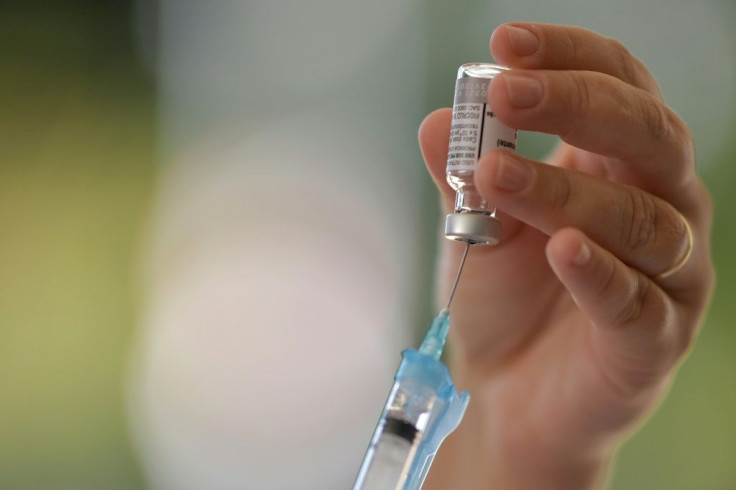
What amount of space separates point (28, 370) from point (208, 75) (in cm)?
96

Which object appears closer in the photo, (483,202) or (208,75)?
(483,202)

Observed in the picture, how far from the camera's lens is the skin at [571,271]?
2.06ft

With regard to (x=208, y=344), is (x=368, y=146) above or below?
above

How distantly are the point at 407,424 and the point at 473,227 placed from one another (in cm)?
19

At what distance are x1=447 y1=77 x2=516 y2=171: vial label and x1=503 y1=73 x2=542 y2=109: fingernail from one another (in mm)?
44

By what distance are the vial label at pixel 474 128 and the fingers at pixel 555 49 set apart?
3 cm

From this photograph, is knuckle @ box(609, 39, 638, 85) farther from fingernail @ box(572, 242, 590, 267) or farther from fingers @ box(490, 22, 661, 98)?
fingernail @ box(572, 242, 590, 267)

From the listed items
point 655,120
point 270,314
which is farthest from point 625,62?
point 270,314

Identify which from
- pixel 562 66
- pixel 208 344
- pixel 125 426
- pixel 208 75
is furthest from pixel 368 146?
pixel 562 66

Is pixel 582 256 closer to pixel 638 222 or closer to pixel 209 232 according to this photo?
pixel 638 222

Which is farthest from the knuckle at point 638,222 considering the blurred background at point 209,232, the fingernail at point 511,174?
the blurred background at point 209,232

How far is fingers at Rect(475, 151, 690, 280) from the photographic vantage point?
2.00 ft

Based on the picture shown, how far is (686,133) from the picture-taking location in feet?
2.28

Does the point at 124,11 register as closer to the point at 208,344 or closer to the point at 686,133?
the point at 208,344
